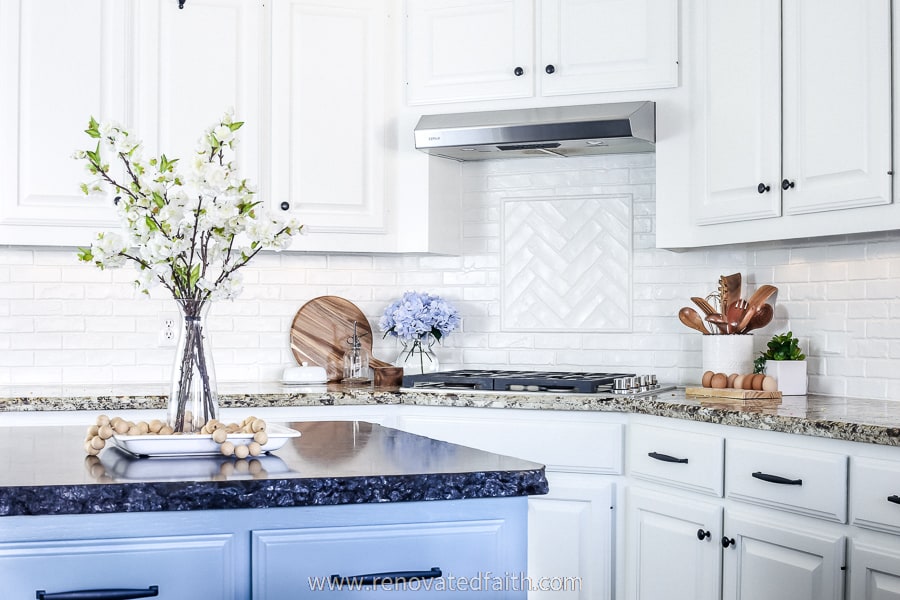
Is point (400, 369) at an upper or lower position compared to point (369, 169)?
lower

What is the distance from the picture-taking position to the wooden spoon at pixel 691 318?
352cm

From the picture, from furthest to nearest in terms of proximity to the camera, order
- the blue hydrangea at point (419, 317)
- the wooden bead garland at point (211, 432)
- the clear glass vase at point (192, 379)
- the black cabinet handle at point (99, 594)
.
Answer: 1. the blue hydrangea at point (419, 317)
2. the clear glass vase at point (192, 379)
3. the wooden bead garland at point (211, 432)
4. the black cabinet handle at point (99, 594)

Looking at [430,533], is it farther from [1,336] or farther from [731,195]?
[1,336]

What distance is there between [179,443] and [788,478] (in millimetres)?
1544

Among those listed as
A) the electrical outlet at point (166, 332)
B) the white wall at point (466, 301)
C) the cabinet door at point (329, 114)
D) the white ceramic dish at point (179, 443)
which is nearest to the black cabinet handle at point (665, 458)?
the white wall at point (466, 301)

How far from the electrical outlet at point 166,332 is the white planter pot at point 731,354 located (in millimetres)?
2022

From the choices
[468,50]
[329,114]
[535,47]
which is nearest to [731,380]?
[535,47]

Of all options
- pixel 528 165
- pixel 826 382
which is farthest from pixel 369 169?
pixel 826 382

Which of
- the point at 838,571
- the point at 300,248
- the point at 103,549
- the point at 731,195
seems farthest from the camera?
the point at 300,248

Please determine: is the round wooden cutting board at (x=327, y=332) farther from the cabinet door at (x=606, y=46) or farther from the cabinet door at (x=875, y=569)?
the cabinet door at (x=875, y=569)

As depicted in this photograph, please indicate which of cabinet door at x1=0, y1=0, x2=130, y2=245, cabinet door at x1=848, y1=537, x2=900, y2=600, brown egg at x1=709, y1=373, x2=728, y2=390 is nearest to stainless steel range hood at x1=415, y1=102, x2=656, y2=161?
brown egg at x1=709, y1=373, x2=728, y2=390

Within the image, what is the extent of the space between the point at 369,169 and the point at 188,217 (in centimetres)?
210

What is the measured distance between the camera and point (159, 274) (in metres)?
1.74

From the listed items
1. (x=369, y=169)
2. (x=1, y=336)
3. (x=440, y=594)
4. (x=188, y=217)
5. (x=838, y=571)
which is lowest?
(x=838, y=571)
